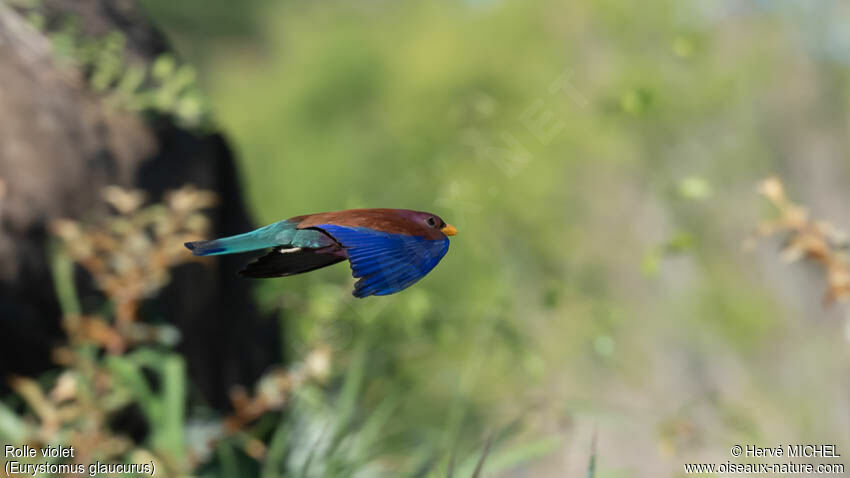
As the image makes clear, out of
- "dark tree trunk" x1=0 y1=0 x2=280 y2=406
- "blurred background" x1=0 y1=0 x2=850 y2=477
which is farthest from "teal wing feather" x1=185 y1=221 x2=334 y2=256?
"blurred background" x1=0 y1=0 x2=850 y2=477

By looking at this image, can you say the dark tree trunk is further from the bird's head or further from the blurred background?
the bird's head

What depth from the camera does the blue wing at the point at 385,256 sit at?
0.54 m

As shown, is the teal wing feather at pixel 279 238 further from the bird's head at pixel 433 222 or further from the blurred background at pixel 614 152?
the blurred background at pixel 614 152

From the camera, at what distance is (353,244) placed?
1.86 ft

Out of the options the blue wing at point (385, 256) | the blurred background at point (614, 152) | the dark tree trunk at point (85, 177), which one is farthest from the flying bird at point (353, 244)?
the blurred background at point (614, 152)

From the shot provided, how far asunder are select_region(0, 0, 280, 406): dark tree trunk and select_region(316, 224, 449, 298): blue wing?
2583 mm

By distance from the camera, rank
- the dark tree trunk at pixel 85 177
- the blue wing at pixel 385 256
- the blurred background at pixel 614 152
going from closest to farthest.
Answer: the blue wing at pixel 385 256 → the dark tree trunk at pixel 85 177 → the blurred background at pixel 614 152

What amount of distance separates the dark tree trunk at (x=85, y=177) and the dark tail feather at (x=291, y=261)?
2.53m

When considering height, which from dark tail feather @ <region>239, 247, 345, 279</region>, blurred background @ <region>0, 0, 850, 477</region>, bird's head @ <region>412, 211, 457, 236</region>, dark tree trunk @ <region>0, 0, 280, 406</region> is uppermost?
blurred background @ <region>0, 0, 850, 477</region>

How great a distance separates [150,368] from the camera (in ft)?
10.8

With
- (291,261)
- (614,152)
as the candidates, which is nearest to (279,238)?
(291,261)

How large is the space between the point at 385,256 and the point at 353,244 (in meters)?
0.02

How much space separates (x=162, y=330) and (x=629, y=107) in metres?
1.85

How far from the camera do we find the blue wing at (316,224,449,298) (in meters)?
0.54
